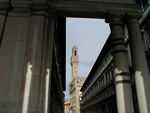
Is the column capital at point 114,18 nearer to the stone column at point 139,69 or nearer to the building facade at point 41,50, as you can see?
the building facade at point 41,50

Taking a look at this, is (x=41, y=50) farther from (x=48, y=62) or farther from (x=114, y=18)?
(x=114, y=18)

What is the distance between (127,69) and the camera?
6.80 meters

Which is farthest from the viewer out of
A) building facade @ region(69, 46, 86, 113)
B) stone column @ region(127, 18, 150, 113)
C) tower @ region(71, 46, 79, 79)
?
tower @ region(71, 46, 79, 79)

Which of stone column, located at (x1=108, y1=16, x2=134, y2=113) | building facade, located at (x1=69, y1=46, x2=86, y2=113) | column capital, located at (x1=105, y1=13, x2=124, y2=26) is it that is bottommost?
stone column, located at (x1=108, y1=16, x2=134, y2=113)

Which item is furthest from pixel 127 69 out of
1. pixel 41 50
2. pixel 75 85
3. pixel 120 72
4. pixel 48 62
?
pixel 75 85

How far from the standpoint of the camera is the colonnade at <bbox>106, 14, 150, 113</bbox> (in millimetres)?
6184

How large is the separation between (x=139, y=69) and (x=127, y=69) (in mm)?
510

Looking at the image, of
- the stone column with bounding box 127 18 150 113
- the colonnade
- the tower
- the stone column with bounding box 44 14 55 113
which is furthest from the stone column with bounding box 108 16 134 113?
the tower

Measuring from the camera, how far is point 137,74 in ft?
21.5

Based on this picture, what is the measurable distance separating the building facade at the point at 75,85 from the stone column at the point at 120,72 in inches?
3395

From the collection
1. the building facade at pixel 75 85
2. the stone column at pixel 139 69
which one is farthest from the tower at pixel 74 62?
the stone column at pixel 139 69

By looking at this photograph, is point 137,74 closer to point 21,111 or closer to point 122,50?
point 122,50

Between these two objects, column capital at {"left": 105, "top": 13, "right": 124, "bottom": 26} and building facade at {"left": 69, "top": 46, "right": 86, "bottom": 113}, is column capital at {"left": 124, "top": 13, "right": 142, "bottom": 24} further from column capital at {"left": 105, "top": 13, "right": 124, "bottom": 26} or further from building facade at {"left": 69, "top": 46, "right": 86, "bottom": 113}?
building facade at {"left": 69, "top": 46, "right": 86, "bottom": 113}

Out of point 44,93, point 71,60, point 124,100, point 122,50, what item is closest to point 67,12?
point 122,50
